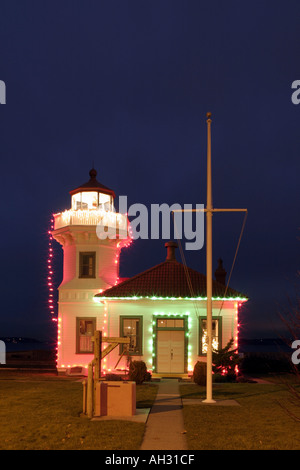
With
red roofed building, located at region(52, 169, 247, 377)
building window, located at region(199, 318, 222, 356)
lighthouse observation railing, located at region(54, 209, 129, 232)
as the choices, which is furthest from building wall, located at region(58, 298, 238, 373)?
lighthouse observation railing, located at region(54, 209, 129, 232)

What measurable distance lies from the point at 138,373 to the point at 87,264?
7.27 m

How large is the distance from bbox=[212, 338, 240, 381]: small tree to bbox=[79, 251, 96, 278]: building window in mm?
7449

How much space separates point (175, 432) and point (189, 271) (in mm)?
14956

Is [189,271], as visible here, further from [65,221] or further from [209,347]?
[209,347]

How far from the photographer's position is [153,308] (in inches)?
962

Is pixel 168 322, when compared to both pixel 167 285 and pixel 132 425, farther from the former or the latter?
pixel 132 425

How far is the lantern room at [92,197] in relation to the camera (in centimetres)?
2719

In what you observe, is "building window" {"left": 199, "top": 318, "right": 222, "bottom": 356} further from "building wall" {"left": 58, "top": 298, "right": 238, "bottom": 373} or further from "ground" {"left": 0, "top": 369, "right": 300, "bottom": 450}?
"ground" {"left": 0, "top": 369, "right": 300, "bottom": 450}

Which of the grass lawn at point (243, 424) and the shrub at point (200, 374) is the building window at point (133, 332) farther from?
the grass lawn at point (243, 424)

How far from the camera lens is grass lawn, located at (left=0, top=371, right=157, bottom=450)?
1000 centimetres

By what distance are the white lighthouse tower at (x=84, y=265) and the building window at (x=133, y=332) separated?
1621mm

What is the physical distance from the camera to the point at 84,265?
1045 inches

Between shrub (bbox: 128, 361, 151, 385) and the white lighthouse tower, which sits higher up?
the white lighthouse tower

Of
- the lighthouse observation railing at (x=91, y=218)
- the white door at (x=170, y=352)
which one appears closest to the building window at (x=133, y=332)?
the white door at (x=170, y=352)
